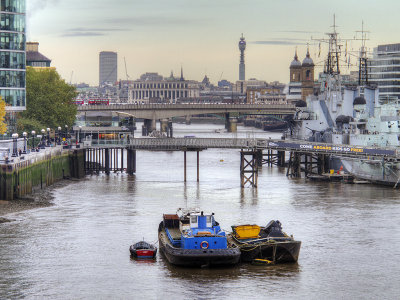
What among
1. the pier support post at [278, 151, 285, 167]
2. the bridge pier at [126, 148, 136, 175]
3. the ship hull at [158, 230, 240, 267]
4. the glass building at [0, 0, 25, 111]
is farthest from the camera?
the pier support post at [278, 151, 285, 167]

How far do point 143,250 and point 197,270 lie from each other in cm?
437

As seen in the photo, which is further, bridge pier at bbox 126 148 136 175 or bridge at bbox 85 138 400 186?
bridge pier at bbox 126 148 136 175

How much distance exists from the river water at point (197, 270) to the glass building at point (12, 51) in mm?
16459

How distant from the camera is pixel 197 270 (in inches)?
2137

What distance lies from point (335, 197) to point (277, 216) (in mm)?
15593

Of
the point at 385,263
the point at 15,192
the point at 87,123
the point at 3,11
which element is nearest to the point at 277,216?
the point at 385,263

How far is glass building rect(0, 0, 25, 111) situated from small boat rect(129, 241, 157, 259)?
2205 inches

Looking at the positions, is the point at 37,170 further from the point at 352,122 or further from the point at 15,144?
the point at 352,122

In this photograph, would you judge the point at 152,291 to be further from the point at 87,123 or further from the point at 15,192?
the point at 87,123

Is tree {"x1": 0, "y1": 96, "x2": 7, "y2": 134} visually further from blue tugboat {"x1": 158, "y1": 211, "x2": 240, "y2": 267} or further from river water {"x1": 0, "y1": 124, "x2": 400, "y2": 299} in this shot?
blue tugboat {"x1": 158, "y1": 211, "x2": 240, "y2": 267}

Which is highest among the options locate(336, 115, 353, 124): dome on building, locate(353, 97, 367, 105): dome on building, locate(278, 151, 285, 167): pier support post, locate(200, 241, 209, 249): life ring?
locate(353, 97, 367, 105): dome on building

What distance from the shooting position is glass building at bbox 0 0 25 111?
108250mm

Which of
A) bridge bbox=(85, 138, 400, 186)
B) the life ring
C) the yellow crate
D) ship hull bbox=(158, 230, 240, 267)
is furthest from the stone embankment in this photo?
the life ring

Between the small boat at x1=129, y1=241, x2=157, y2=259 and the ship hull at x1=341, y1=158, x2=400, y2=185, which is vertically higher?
the ship hull at x1=341, y1=158, x2=400, y2=185
